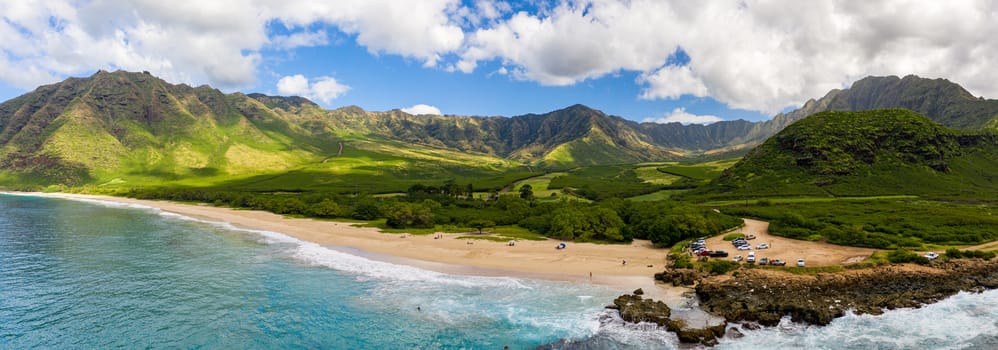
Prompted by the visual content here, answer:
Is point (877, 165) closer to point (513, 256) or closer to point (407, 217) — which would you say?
point (513, 256)

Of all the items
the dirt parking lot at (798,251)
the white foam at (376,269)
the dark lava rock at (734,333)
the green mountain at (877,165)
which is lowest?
the dark lava rock at (734,333)

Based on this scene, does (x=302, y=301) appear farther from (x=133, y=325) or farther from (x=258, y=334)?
(x=133, y=325)

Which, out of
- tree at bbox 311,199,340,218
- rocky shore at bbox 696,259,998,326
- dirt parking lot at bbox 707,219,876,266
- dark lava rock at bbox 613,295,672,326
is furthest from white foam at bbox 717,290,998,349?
tree at bbox 311,199,340,218

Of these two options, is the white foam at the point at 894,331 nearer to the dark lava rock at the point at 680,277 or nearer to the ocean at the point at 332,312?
the ocean at the point at 332,312

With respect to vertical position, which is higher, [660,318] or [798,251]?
[798,251]

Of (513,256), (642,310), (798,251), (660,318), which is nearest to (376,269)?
(513,256)

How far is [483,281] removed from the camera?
7081 centimetres

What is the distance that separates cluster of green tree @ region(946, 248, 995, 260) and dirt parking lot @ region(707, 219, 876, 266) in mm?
9566

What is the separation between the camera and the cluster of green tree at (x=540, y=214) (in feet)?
326

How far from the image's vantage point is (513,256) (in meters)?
87.8

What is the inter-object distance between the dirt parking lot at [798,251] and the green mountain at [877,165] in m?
82.0

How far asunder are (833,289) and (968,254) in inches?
1249

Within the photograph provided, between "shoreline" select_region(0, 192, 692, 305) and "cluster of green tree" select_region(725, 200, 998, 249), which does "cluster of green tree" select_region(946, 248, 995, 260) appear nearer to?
"cluster of green tree" select_region(725, 200, 998, 249)

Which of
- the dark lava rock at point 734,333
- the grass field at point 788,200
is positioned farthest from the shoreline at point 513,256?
the grass field at point 788,200
